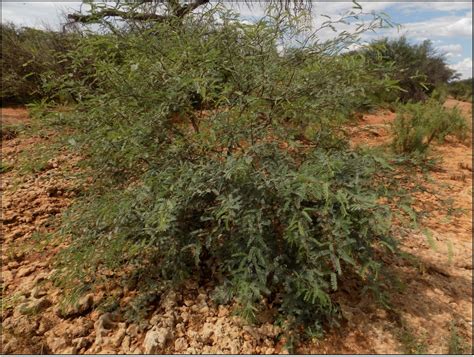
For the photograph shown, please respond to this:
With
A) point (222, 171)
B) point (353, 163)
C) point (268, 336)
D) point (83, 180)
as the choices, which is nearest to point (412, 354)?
point (268, 336)

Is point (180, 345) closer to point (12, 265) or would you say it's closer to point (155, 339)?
point (155, 339)

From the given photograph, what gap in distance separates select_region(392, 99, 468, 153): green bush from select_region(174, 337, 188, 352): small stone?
4.70 meters

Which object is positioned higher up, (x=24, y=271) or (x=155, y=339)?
(x=24, y=271)

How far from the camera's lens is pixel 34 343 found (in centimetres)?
211

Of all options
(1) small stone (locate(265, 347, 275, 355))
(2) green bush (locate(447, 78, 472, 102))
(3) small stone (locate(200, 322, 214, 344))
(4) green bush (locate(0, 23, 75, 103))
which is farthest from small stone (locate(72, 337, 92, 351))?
(2) green bush (locate(447, 78, 472, 102))

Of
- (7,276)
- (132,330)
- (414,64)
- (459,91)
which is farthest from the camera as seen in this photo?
(459,91)

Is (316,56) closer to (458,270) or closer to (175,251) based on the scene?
(175,251)

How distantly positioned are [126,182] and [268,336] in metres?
1.35

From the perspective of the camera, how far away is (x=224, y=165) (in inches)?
86.5

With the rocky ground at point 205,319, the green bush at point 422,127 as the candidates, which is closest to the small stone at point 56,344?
the rocky ground at point 205,319

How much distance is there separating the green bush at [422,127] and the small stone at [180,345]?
4.70 meters

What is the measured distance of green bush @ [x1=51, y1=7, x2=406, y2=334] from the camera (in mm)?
2037

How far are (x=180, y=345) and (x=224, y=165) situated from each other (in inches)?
39.8

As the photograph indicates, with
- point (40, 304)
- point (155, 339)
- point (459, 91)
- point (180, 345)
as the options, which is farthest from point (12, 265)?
point (459, 91)
